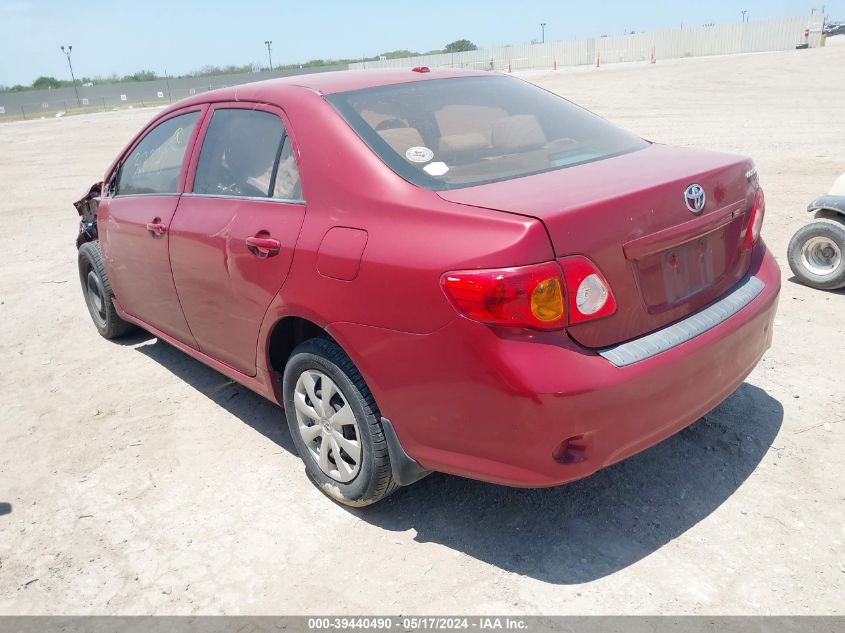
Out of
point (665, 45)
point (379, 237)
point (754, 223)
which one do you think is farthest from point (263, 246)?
point (665, 45)

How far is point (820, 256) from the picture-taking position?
5227 mm

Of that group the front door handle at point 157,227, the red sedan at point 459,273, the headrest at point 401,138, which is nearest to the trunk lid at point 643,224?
the red sedan at point 459,273

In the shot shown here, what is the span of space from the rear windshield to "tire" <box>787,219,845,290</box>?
→ 2395 mm

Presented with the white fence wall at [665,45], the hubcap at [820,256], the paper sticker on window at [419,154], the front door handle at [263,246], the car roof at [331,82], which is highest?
the white fence wall at [665,45]

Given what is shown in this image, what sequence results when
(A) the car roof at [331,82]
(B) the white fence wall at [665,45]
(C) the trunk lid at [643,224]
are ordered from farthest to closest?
(B) the white fence wall at [665,45]
(A) the car roof at [331,82]
(C) the trunk lid at [643,224]

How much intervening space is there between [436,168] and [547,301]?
0.82 metres

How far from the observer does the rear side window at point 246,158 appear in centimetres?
319

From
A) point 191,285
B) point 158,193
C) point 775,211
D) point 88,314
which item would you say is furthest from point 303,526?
point 775,211

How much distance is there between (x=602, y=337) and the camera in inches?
94.7

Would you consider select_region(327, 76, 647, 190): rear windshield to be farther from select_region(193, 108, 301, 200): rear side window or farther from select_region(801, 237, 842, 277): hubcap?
select_region(801, 237, 842, 277): hubcap

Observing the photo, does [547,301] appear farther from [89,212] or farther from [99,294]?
[89,212]

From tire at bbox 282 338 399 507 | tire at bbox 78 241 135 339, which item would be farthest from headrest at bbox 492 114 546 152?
tire at bbox 78 241 135 339

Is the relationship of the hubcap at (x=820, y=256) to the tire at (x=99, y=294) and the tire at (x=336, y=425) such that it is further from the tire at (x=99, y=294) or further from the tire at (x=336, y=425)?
the tire at (x=99, y=294)

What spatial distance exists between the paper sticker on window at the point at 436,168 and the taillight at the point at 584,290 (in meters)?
0.72
